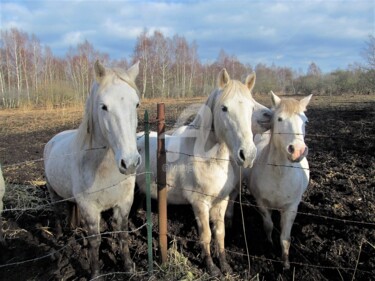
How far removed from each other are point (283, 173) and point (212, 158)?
2.85ft

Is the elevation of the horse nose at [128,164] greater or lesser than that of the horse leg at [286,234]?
greater

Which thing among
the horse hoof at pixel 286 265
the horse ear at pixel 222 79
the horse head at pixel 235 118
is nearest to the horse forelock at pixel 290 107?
the horse head at pixel 235 118

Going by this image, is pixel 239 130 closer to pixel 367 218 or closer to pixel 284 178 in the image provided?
pixel 284 178

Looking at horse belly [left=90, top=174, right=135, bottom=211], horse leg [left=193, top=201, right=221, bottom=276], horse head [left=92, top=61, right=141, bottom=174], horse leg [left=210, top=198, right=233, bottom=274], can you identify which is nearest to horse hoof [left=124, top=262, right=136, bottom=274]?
horse belly [left=90, top=174, right=135, bottom=211]

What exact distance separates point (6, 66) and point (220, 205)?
42.0 m

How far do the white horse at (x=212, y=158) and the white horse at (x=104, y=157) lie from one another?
67cm

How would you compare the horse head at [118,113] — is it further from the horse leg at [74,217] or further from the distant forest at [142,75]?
the distant forest at [142,75]

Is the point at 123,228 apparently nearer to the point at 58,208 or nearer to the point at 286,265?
the point at 58,208

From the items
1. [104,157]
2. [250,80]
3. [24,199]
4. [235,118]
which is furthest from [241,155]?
[24,199]

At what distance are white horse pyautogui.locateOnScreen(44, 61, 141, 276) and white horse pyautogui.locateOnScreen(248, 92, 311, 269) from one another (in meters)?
1.59

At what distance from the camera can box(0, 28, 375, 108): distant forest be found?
32828 millimetres

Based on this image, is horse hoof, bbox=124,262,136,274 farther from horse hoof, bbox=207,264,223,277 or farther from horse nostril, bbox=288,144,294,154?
horse nostril, bbox=288,144,294,154

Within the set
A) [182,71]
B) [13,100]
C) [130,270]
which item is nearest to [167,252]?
[130,270]

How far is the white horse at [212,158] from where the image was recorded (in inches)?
133
